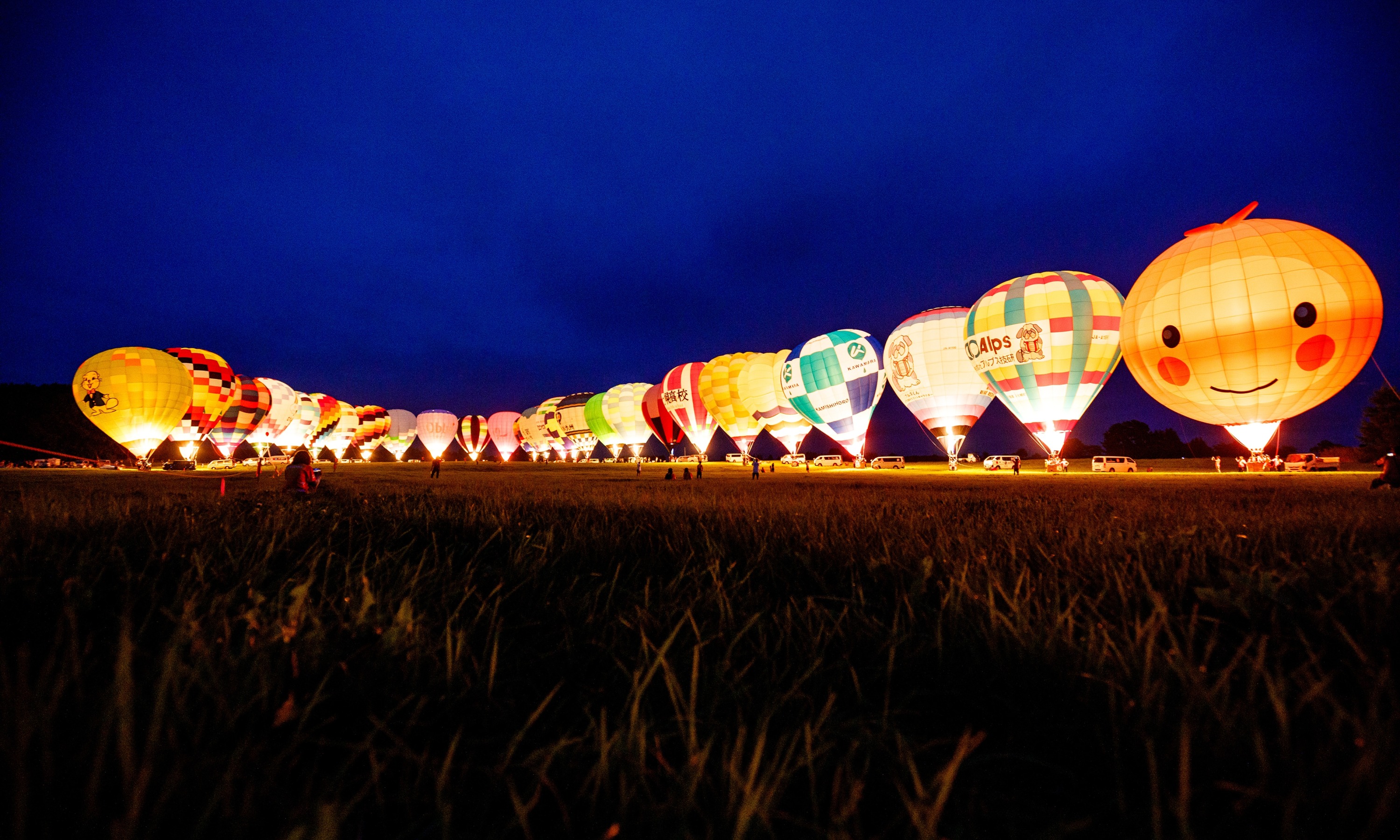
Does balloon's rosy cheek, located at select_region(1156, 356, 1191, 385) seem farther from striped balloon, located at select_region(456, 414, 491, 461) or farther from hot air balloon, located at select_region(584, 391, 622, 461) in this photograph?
striped balloon, located at select_region(456, 414, 491, 461)

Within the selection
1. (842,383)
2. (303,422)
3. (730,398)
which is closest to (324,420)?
(303,422)

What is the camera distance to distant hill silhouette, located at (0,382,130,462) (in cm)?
5741

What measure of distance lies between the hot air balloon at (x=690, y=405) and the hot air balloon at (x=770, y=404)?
3.75 m

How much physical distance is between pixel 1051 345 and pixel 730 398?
67.9 ft

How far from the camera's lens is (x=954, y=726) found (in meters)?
1.18

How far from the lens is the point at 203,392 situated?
1284 inches

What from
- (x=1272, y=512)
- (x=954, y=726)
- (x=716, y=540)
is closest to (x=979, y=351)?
(x=1272, y=512)

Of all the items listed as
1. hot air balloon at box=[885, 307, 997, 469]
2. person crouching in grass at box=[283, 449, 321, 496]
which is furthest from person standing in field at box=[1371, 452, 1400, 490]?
hot air balloon at box=[885, 307, 997, 469]

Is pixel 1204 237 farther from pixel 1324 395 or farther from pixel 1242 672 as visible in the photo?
pixel 1242 672

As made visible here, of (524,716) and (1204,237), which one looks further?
(1204,237)

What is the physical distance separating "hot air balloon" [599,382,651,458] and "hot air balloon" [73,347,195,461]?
3067cm

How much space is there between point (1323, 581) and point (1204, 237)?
69.6ft

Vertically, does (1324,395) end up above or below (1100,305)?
below

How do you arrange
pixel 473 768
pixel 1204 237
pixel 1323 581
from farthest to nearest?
pixel 1204 237 → pixel 1323 581 → pixel 473 768
